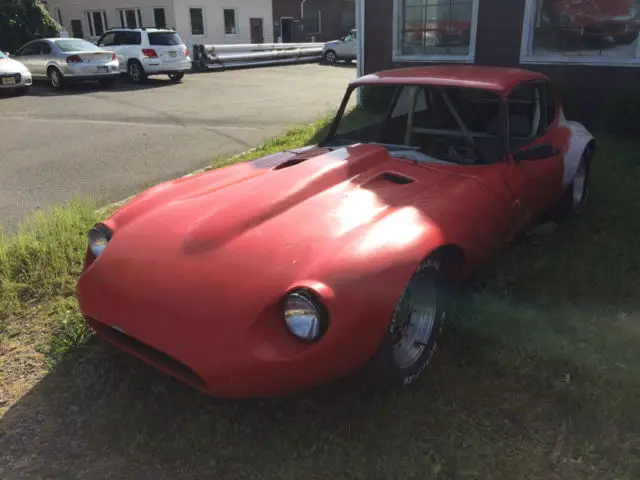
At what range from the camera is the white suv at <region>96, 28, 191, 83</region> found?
54.9 ft

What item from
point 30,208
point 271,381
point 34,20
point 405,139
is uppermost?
point 34,20

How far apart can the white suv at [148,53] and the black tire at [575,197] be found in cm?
1514

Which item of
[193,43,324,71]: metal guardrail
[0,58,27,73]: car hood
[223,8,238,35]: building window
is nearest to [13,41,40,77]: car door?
[0,58,27,73]: car hood

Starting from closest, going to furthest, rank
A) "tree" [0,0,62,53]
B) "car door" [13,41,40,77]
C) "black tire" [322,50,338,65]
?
"car door" [13,41,40,77]
"tree" [0,0,62,53]
"black tire" [322,50,338,65]

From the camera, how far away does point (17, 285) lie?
3.64 meters

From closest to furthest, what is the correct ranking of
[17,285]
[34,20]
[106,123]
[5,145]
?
[17,285] → [5,145] → [106,123] → [34,20]

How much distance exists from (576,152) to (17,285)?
439cm

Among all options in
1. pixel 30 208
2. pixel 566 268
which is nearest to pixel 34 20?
pixel 30 208

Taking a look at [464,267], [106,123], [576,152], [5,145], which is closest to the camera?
[464,267]

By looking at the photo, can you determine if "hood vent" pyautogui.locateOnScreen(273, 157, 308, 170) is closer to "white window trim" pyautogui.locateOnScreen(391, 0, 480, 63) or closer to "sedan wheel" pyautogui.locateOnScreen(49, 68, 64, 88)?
"white window trim" pyautogui.locateOnScreen(391, 0, 480, 63)

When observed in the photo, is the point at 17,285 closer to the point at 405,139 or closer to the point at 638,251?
the point at 405,139

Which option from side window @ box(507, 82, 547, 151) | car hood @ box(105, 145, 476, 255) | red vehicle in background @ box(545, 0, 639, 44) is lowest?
car hood @ box(105, 145, 476, 255)

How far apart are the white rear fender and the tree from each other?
25.4 metres

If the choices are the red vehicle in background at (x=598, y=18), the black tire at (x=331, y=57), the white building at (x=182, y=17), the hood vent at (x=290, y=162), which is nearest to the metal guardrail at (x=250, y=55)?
the black tire at (x=331, y=57)
